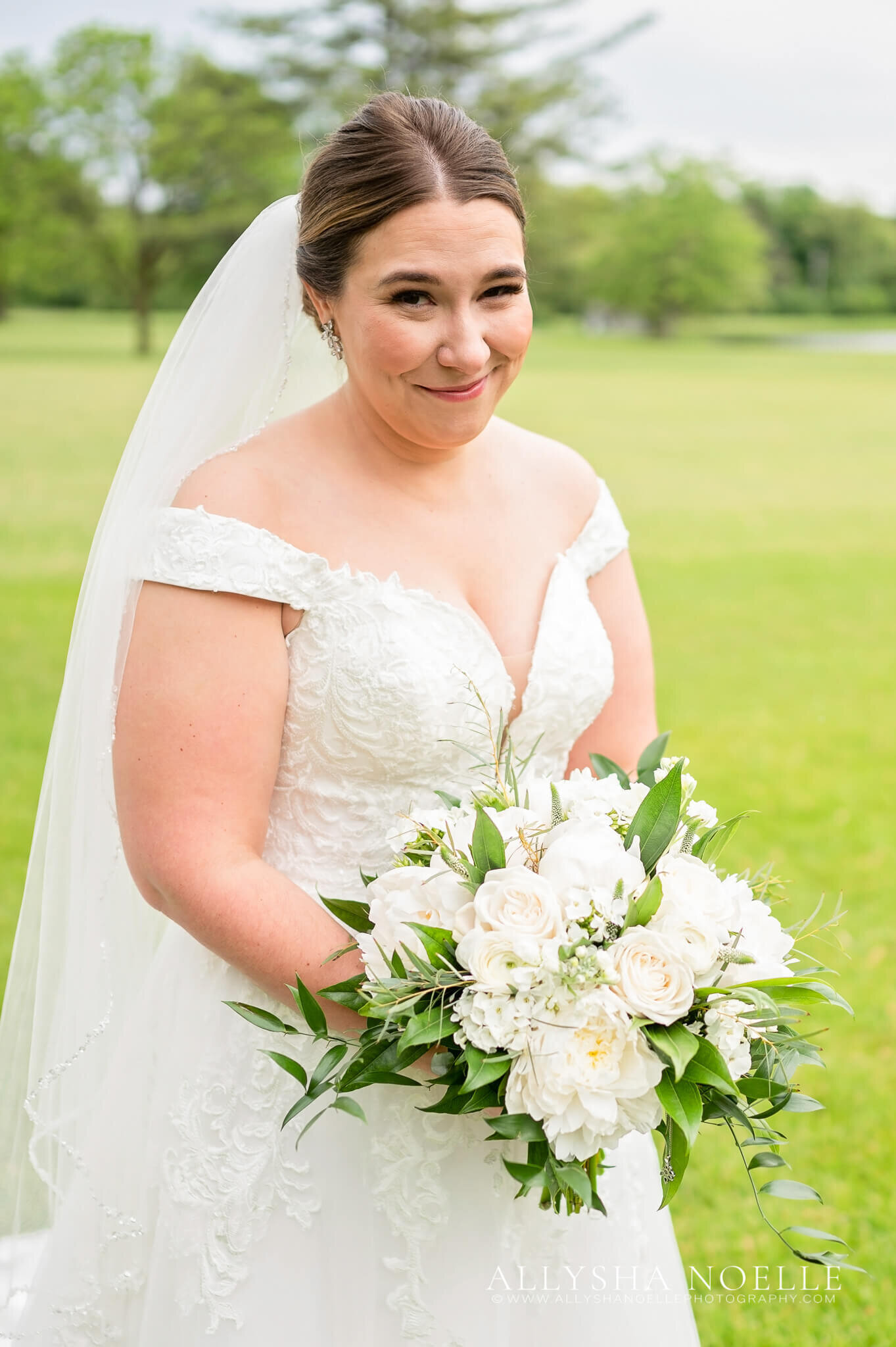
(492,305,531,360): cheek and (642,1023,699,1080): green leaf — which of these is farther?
(492,305,531,360): cheek

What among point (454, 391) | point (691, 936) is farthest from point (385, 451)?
point (691, 936)

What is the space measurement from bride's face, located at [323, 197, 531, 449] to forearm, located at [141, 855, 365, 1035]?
0.84m

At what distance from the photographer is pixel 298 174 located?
789 inches

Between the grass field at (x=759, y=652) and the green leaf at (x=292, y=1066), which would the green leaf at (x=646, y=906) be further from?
the grass field at (x=759, y=652)

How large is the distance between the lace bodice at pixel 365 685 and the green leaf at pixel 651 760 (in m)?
0.15

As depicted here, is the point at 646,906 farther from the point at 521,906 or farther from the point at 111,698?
the point at 111,698

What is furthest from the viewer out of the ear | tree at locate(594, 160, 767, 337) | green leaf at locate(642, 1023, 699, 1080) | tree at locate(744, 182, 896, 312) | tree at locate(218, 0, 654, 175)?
tree at locate(744, 182, 896, 312)

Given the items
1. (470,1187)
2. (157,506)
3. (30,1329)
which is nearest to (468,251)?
(157,506)

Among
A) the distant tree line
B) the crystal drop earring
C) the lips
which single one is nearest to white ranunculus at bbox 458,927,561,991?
the lips

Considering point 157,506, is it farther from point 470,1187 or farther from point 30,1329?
point 30,1329

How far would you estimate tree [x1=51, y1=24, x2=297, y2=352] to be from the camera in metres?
37.2

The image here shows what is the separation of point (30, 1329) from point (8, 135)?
163ft

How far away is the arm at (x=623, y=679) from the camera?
253 cm

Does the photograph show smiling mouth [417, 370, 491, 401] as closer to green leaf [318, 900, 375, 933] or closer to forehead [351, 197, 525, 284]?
forehead [351, 197, 525, 284]
